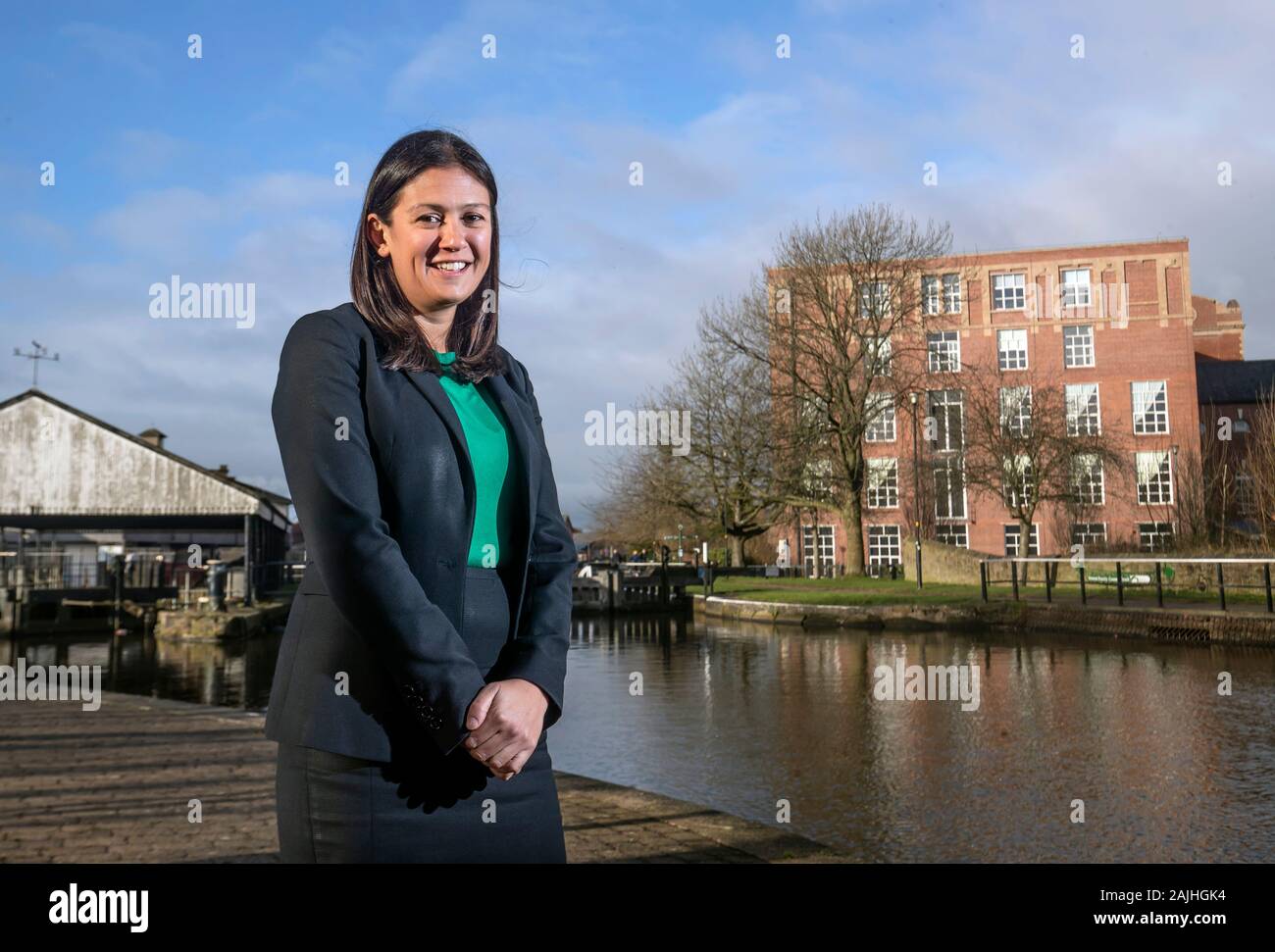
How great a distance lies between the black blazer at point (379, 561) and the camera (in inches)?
58.6

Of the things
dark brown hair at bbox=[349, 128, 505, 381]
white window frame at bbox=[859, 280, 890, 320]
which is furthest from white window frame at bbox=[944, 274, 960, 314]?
dark brown hair at bbox=[349, 128, 505, 381]

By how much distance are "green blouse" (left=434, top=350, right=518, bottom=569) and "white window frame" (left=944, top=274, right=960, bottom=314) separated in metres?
42.5

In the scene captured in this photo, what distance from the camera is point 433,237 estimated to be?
5.82ft

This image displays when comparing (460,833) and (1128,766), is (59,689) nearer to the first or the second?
(1128,766)

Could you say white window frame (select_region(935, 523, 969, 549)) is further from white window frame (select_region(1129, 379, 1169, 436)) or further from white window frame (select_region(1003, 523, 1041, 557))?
white window frame (select_region(1129, 379, 1169, 436))

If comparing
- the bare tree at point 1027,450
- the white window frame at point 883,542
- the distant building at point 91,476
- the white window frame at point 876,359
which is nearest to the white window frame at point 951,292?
the bare tree at point 1027,450

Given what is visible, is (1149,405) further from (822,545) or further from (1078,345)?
(822,545)

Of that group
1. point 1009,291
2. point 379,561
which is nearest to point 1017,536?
point 1009,291

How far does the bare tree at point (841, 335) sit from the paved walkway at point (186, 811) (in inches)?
1073

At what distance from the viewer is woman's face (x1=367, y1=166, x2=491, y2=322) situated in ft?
5.83

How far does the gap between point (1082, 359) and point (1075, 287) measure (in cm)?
356
